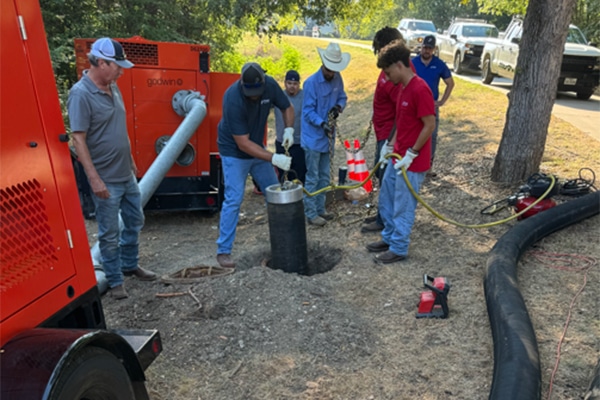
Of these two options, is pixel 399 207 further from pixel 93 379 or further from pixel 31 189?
pixel 31 189

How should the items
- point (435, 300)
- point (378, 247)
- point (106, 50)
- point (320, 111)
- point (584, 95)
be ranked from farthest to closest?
point (584, 95)
point (320, 111)
point (378, 247)
point (435, 300)
point (106, 50)

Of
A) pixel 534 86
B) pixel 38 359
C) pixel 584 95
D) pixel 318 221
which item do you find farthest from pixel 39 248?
pixel 584 95

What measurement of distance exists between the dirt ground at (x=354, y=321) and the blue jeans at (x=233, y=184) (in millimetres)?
491

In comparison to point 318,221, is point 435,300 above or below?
above

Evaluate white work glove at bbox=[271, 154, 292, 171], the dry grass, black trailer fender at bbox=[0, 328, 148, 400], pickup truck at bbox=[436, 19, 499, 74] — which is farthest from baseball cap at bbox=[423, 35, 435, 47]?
pickup truck at bbox=[436, 19, 499, 74]

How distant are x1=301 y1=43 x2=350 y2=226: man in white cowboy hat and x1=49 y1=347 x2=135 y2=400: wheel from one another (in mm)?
4074

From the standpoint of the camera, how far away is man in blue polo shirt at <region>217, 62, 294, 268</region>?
476 cm

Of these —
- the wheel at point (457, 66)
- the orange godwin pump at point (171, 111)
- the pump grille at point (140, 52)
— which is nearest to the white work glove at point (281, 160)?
the orange godwin pump at point (171, 111)

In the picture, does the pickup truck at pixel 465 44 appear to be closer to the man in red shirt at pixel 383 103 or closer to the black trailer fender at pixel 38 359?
the man in red shirt at pixel 383 103

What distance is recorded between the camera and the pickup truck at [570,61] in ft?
42.0

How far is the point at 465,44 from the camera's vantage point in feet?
57.9

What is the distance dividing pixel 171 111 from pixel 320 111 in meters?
1.99

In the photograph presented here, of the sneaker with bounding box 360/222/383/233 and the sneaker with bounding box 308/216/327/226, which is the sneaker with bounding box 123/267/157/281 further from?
the sneaker with bounding box 360/222/383/233

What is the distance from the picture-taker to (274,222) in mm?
4840
